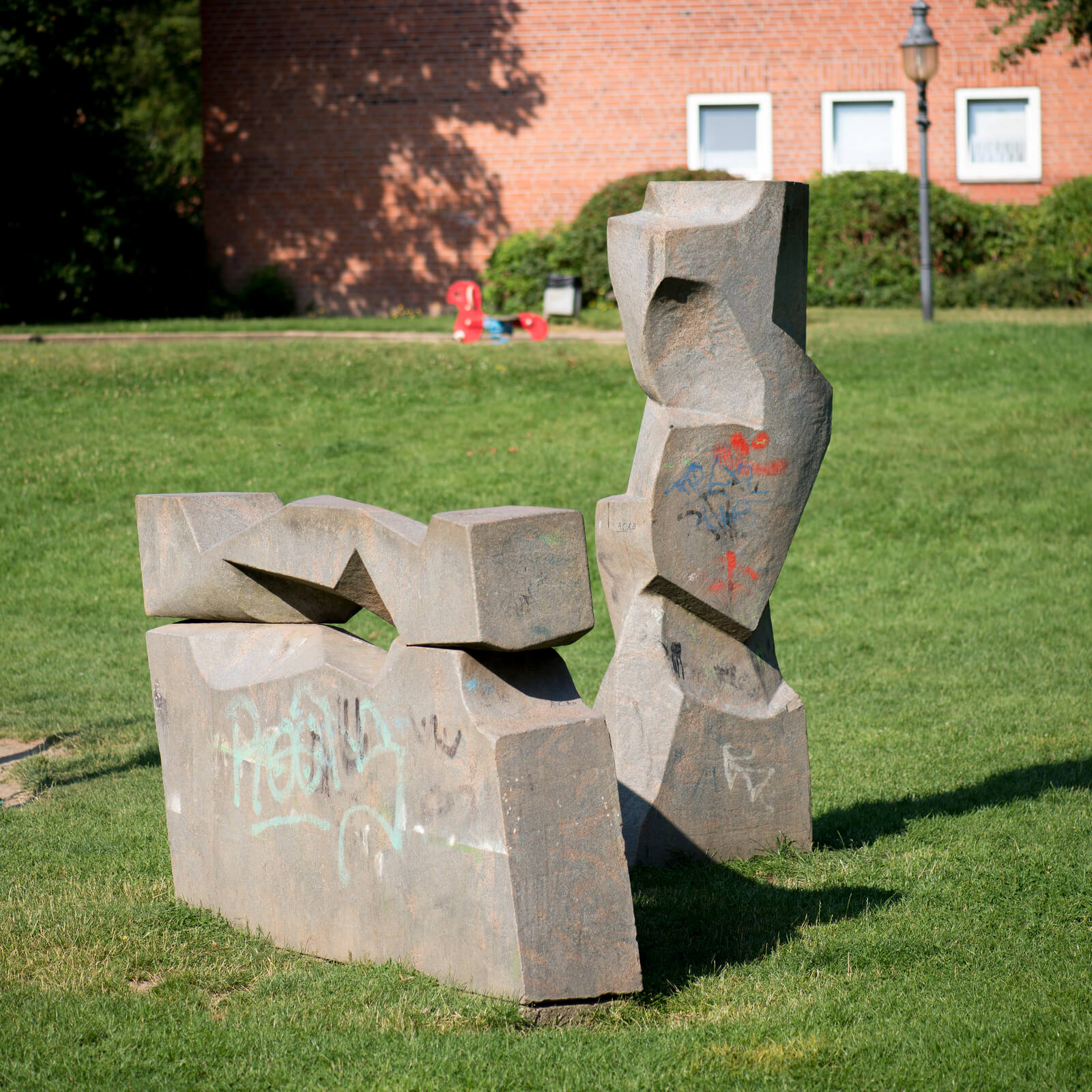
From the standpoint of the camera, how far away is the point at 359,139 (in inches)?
864

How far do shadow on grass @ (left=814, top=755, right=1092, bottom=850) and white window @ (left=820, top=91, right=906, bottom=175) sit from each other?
1700cm

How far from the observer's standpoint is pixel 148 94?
116 feet

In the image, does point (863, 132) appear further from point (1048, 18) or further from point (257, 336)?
point (257, 336)

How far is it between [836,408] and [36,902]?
9.58 metres

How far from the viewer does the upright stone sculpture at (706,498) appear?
5.20 meters

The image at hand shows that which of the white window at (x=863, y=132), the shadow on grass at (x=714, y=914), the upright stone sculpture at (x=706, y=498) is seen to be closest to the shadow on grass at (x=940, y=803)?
the upright stone sculpture at (x=706, y=498)

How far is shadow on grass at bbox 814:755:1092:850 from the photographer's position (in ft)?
18.7

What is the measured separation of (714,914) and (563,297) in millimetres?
13652

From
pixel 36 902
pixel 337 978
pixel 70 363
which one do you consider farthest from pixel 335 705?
pixel 70 363

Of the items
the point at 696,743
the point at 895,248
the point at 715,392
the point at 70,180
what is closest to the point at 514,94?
the point at 895,248

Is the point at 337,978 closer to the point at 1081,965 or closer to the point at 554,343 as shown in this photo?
the point at 1081,965

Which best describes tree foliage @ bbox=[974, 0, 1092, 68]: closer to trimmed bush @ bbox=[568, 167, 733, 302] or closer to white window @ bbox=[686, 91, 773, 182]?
trimmed bush @ bbox=[568, 167, 733, 302]

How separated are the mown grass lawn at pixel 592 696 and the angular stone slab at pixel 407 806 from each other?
0.15 m

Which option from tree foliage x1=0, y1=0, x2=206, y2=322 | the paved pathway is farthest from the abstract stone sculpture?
tree foliage x1=0, y1=0, x2=206, y2=322
